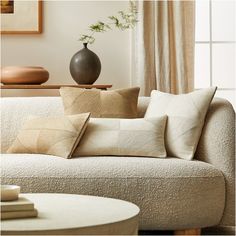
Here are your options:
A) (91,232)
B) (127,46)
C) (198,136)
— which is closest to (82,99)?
(198,136)

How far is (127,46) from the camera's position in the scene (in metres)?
5.03

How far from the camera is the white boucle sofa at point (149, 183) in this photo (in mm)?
3088

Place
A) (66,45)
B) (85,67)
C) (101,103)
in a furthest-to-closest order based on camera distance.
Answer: (66,45)
(85,67)
(101,103)

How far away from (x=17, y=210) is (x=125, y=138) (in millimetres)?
1426

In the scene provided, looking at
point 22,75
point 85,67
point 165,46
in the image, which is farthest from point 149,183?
point 165,46

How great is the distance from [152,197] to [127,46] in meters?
2.14

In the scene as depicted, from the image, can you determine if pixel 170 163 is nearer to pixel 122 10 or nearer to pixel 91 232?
pixel 91 232

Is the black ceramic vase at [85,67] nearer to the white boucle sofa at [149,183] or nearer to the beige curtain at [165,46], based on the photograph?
the beige curtain at [165,46]

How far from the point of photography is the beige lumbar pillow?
373 cm

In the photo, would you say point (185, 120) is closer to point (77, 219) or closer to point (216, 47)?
point (77, 219)

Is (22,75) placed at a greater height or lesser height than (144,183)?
greater

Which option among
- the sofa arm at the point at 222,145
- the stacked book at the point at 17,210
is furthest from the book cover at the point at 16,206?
the sofa arm at the point at 222,145

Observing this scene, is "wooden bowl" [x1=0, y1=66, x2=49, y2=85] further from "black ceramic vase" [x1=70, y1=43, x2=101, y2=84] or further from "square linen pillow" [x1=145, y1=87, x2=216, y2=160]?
"square linen pillow" [x1=145, y1=87, x2=216, y2=160]

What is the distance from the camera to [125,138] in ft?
11.3
